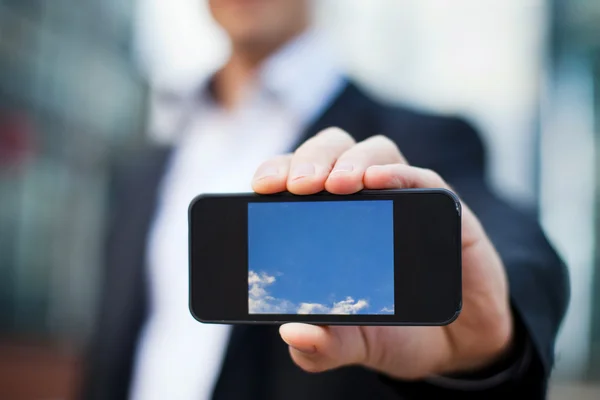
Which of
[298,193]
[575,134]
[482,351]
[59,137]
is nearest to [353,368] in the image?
[482,351]

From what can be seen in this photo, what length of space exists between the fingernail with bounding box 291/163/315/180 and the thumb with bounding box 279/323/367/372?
0.27ft

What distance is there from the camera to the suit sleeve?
0.42 m

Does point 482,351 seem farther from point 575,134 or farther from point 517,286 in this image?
point 575,134

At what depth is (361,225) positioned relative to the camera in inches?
12.7

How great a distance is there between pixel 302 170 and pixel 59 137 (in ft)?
4.28

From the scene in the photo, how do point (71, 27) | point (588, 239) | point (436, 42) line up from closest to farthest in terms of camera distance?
point (436, 42) < point (588, 239) < point (71, 27)

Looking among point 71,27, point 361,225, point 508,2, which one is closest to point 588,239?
point 508,2

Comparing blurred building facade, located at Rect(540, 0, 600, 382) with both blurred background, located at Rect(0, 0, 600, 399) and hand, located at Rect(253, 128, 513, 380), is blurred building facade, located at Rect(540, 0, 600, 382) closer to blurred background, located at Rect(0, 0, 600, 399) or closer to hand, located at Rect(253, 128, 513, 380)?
blurred background, located at Rect(0, 0, 600, 399)

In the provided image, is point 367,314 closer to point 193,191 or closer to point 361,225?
point 361,225

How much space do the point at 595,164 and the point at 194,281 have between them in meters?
0.87

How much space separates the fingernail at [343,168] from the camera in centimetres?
31

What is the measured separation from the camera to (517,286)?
43 cm

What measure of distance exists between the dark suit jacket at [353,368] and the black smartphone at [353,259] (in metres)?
0.13

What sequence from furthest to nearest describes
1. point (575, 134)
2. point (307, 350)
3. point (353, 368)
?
point (575, 134) → point (353, 368) → point (307, 350)
